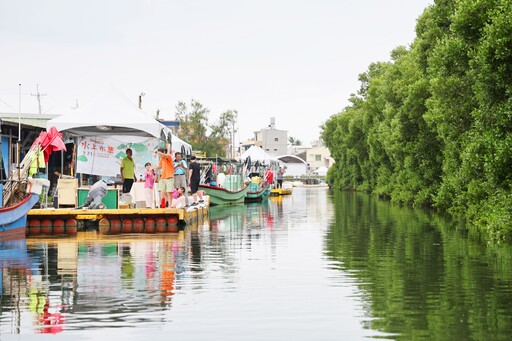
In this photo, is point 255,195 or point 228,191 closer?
point 228,191

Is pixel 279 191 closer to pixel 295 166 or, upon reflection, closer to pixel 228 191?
pixel 228 191

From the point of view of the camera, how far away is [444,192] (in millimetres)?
34875

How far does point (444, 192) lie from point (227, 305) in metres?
24.6

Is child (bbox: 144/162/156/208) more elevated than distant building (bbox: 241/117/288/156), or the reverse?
distant building (bbox: 241/117/288/156)

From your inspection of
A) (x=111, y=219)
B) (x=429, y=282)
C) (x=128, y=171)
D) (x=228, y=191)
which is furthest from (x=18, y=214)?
(x=228, y=191)

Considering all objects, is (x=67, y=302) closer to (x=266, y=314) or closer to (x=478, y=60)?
(x=266, y=314)

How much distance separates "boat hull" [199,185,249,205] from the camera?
45.3 metres

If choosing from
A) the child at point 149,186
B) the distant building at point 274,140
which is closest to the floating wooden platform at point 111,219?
the child at point 149,186

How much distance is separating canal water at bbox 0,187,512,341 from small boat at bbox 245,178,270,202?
Result: 1251 inches

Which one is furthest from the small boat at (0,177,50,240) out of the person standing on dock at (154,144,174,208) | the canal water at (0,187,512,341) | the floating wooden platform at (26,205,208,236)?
the person standing on dock at (154,144,174,208)

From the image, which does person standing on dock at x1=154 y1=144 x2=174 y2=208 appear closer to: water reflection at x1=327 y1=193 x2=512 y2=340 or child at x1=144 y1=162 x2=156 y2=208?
child at x1=144 y1=162 x2=156 y2=208

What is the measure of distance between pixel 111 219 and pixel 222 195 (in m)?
20.9

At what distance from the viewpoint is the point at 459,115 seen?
99.2ft

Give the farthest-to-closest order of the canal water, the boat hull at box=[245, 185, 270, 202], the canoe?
the canoe, the boat hull at box=[245, 185, 270, 202], the canal water
